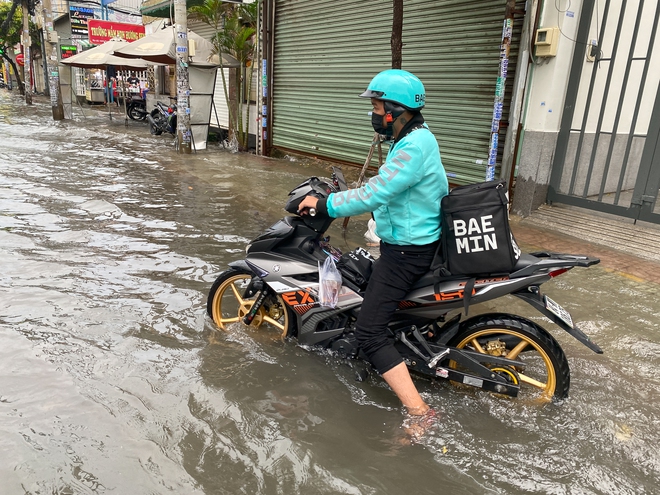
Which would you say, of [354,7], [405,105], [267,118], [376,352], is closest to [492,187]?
[405,105]

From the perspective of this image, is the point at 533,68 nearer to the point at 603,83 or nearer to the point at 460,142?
the point at 603,83

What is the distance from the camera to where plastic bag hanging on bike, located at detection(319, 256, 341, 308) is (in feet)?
10.7

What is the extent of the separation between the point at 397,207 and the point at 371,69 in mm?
8014

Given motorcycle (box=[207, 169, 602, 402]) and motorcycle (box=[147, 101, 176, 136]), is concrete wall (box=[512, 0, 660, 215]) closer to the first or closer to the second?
motorcycle (box=[207, 169, 602, 402])

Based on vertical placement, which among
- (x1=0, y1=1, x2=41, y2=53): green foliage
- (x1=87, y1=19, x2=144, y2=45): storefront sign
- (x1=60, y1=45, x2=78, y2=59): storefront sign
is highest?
(x1=0, y1=1, x2=41, y2=53): green foliage

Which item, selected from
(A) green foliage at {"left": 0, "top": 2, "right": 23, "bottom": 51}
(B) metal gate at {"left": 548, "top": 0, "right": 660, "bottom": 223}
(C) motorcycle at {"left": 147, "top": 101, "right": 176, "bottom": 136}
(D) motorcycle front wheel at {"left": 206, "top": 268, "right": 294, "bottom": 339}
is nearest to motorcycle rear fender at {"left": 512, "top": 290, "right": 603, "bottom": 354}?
(D) motorcycle front wheel at {"left": 206, "top": 268, "right": 294, "bottom": 339}

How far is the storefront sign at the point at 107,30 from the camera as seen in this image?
79.1 feet

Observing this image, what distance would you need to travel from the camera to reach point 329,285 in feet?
10.7

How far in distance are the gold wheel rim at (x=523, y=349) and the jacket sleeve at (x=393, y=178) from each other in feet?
3.30

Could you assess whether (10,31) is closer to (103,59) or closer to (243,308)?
(103,59)

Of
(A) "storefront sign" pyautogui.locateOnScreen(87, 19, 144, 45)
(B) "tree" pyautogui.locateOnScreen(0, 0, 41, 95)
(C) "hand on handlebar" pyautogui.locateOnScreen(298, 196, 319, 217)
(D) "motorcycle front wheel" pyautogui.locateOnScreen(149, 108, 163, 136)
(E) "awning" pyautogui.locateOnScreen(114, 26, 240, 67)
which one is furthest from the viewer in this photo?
(B) "tree" pyautogui.locateOnScreen(0, 0, 41, 95)

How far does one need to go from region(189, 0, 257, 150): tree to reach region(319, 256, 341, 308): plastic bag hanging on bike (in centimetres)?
1121

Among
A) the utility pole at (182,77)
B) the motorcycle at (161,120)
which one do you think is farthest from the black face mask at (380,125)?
the motorcycle at (161,120)

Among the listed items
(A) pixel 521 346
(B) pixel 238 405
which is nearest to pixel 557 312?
(A) pixel 521 346
